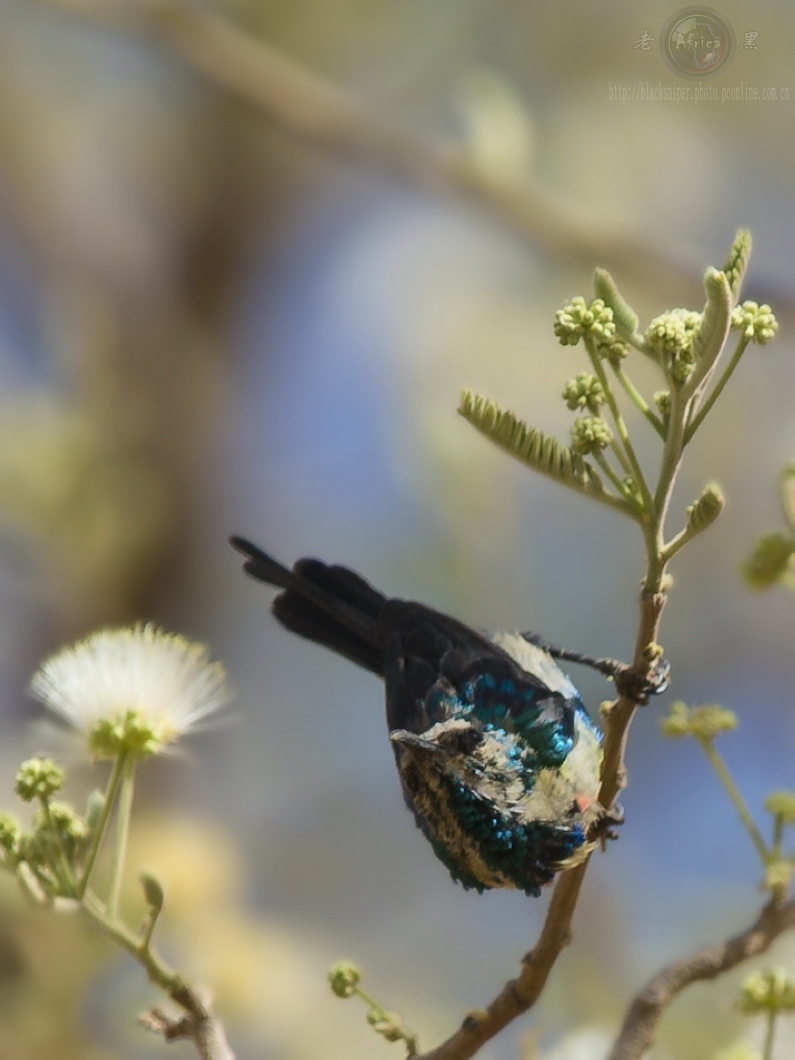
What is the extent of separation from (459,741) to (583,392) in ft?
3.38

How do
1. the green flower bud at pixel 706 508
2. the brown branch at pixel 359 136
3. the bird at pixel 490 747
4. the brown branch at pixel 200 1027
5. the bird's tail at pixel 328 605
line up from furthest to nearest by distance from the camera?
1. the brown branch at pixel 359 136
2. the bird's tail at pixel 328 605
3. the bird at pixel 490 747
4. the brown branch at pixel 200 1027
5. the green flower bud at pixel 706 508

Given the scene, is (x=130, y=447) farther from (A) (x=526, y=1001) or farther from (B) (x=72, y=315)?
(A) (x=526, y=1001)

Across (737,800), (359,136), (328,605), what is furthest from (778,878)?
(359,136)

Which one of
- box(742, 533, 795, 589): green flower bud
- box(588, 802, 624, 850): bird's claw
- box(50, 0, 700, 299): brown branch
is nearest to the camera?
box(742, 533, 795, 589): green flower bud

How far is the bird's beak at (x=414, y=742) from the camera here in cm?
243

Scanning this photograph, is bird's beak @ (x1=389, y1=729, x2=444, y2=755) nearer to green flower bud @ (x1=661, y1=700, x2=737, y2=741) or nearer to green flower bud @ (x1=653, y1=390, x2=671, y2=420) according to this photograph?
green flower bud @ (x1=661, y1=700, x2=737, y2=741)

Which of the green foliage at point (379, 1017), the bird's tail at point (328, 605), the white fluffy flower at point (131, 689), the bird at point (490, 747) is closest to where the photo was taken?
the green foliage at point (379, 1017)

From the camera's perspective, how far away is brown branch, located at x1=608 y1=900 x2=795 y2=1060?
201 cm

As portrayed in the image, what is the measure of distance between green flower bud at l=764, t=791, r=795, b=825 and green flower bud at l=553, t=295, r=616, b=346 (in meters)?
0.89

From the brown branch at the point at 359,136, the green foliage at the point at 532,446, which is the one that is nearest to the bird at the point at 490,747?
the green foliage at the point at 532,446

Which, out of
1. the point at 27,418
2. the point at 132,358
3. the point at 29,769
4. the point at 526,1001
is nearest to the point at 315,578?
the point at 29,769

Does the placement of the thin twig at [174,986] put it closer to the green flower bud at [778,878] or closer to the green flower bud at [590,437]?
the green flower bud at [778,878]

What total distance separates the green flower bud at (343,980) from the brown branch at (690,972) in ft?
1.35

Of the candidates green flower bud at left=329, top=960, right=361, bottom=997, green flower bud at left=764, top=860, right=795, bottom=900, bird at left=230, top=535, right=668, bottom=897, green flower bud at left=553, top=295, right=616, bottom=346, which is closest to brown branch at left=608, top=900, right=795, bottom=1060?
green flower bud at left=764, top=860, right=795, bottom=900
